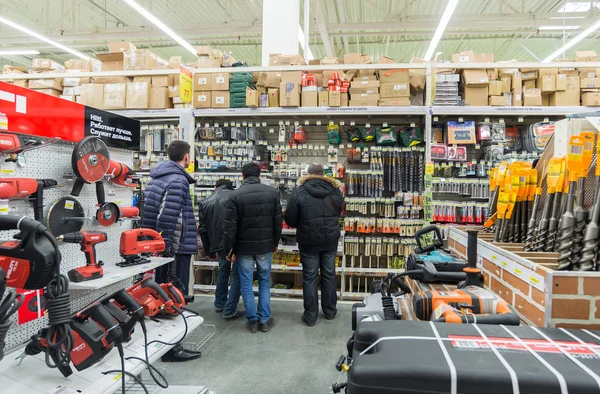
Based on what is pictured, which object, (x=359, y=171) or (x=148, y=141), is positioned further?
(x=148, y=141)

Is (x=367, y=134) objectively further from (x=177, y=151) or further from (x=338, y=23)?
(x=338, y=23)

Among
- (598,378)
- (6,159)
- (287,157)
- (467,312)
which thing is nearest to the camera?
(598,378)

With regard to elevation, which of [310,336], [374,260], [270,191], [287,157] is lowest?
[310,336]

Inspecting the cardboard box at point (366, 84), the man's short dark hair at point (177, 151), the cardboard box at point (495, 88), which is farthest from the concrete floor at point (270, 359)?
the cardboard box at point (495, 88)

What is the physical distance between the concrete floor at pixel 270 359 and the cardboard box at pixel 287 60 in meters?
3.32

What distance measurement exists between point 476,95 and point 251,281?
3579 millimetres

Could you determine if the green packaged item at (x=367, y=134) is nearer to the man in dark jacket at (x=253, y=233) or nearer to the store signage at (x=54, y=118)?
the man in dark jacket at (x=253, y=233)

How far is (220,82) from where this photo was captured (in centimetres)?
488

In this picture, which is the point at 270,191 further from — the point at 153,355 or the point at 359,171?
the point at 153,355

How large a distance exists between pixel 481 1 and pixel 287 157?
7224mm

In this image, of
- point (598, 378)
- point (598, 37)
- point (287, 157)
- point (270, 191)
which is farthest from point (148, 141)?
point (598, 37)

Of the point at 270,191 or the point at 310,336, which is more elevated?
the point at 270,191

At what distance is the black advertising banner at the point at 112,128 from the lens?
2418 millimetres

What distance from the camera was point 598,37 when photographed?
411 inches
